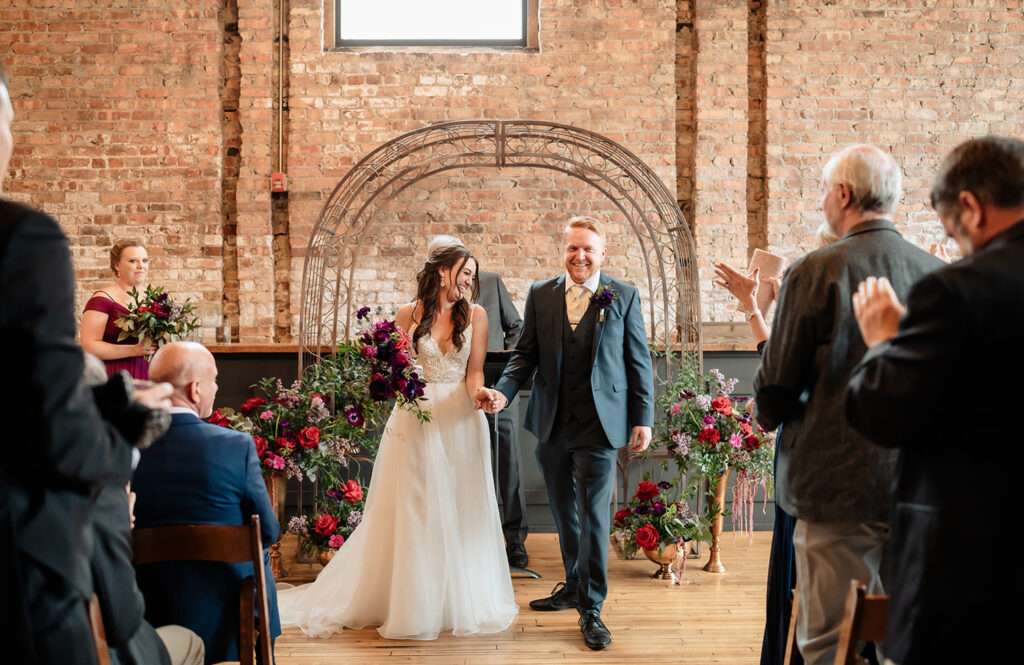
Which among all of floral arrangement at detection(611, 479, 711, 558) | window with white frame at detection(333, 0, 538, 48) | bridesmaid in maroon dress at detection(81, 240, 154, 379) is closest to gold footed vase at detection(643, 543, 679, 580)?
floral arrangement at detection(611, 479, 711, 558)

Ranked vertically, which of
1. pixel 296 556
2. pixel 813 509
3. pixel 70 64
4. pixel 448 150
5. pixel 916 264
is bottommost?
pixel 296 556

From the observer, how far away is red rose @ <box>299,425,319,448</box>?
5.49 meters

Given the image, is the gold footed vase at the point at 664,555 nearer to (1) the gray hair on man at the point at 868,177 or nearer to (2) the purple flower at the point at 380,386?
(2) the purple flower at the point at 380,386

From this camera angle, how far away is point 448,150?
337 inches

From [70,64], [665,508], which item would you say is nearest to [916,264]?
[665,508]

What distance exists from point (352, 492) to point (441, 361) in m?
1.11

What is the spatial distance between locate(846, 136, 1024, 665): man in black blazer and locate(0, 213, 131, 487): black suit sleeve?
1442 mm

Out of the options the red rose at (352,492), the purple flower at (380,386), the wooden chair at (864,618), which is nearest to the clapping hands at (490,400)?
the purple flower at (380,386)

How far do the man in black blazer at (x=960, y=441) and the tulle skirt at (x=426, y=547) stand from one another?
289cm

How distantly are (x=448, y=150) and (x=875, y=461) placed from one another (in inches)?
251

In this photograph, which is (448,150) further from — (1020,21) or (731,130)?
(1020,21)

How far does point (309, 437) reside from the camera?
216 inches

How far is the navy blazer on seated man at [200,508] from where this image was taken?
2.84 metres

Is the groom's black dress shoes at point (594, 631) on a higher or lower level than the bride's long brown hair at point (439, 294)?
lower
